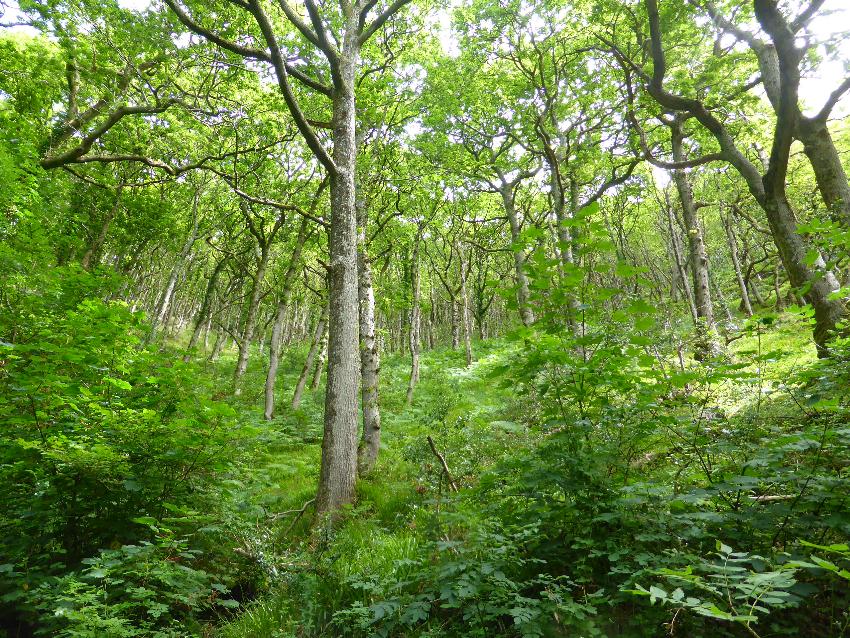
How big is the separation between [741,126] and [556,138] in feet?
21.2

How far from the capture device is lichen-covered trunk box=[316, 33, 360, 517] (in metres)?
6.18

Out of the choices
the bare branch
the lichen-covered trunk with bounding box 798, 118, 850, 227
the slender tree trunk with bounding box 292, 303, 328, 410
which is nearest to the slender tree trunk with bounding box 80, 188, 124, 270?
the slender tree trunk with bounding box 292, 303, 328, 410

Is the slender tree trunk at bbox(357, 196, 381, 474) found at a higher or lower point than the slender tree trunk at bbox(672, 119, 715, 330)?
Answer: lower

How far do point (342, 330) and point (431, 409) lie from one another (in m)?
2.13

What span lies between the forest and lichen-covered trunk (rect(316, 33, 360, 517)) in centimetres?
5

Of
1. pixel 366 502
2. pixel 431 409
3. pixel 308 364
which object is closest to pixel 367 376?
A: pixel 431 409

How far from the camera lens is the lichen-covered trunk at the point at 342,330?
6.18 meters

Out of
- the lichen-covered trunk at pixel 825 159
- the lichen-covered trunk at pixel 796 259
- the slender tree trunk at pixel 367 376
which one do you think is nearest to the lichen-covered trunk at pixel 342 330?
the slender tree trunk at pixel 367 376

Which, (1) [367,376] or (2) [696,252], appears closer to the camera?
(1) [367,376]

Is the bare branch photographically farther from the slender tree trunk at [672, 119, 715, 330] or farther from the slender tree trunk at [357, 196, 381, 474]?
the slender tree trunk at [672, 119, 715, 330]

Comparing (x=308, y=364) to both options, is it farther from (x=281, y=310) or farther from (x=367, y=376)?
(x=367, y=376)

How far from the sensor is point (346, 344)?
6.54 m

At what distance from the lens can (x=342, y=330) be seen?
6555 millimetres

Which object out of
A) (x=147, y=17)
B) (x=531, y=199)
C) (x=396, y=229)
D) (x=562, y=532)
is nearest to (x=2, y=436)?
(x=562, y=532)
